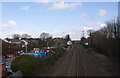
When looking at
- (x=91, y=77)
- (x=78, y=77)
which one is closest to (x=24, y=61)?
(x=78, y=77)

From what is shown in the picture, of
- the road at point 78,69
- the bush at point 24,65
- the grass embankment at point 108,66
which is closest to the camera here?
the grass embankment at point 108,66

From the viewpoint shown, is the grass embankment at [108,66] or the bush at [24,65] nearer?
the grass embankment at [108,66]

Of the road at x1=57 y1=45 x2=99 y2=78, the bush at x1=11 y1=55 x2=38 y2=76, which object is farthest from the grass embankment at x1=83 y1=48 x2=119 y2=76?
the bush at x1=11 y1=55 x2=38 y2=76

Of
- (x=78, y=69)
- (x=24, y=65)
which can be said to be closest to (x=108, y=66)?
(x=24, y=65)

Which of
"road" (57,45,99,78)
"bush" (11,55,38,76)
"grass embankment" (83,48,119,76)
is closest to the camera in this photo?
"grass embankment" (83,48,119,76)

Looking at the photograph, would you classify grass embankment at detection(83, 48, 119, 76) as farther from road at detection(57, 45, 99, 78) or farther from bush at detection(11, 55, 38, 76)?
bush at detection(11, 55, 38, 76)

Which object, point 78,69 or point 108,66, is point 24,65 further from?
point 78,69

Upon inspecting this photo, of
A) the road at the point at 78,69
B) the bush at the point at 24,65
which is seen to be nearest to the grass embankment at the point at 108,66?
→ the road at the point at 78,69

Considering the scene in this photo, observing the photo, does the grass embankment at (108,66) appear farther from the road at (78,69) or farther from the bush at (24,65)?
the bush at (24,65)

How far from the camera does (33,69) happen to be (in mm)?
11094

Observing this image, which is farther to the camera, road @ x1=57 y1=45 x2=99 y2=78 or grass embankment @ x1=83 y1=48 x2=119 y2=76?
road @ x1=57 y1=45 x2=99 y2=78

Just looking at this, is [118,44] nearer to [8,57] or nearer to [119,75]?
[119,75]

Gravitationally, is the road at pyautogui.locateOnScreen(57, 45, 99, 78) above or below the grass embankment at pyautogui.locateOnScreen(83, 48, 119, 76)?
below

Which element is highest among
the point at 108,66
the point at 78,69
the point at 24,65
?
the point at 108,66
